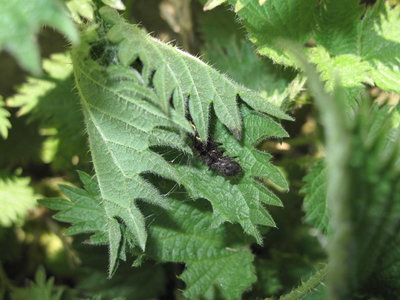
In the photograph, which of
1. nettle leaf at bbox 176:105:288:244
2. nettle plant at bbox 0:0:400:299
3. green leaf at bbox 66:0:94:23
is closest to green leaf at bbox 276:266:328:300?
nettle plant at bbox 0:0:400:299

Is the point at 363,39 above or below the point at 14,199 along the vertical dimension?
above

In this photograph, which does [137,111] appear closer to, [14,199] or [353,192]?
[353,192]

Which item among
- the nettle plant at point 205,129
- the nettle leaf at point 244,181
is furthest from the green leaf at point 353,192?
the nettle leaf at point 244,181

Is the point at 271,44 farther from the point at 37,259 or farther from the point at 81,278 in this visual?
the point at 37,259

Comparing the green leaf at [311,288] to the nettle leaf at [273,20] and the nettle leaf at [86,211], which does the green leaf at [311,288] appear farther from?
the nettle leaf at [273,20]

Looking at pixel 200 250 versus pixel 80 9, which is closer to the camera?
pixel 80 9

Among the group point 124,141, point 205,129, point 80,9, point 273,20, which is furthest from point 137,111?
point 273,20

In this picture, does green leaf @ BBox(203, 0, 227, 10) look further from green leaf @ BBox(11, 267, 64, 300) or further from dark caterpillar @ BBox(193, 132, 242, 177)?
green leaf @ BBox(11, 267, 64, 300)
